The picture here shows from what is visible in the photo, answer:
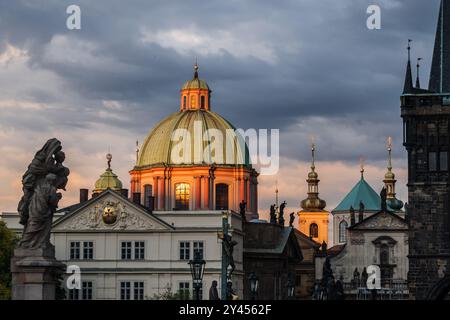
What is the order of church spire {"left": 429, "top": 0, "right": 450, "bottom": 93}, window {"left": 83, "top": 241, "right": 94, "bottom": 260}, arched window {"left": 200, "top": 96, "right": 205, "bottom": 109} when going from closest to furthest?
church spire {"left": 429, "top": 0, "right": 450, "bottom": 93}
window {"left": 83, "top": 241, "right": 94, "bottom": 260}
arched window {"left": 200, "top": 96, "right": 205, "bottom": 109}

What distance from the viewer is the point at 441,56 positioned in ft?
290

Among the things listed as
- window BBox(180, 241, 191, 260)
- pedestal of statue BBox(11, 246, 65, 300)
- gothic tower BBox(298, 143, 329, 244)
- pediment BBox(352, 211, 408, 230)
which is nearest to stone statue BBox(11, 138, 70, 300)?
pedestal of statue BBox(11, 246, 65, 300)

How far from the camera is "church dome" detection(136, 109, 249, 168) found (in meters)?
114

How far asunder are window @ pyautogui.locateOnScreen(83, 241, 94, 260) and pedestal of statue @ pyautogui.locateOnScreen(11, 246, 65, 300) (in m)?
72.1

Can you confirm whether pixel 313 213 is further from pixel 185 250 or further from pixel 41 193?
pixel 41 193

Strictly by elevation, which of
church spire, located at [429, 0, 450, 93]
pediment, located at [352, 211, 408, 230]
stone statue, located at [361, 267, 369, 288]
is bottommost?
stone statue, located at [361, 267, 369, 288]

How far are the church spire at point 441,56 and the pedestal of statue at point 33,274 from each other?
67.1 metres

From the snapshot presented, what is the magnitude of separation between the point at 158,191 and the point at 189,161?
3902 mm

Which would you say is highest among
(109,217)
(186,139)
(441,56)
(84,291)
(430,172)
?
(441,56)

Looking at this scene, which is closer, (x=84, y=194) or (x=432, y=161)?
(x=432, y=161)

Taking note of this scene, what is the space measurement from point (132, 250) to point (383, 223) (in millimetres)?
38245

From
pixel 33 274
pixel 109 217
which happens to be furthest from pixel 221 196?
pixel 33 274

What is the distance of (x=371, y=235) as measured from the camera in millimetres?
126375

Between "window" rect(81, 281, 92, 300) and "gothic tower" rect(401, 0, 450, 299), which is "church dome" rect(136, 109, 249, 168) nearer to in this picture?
"window" rect(81, 281, 92, 300)
